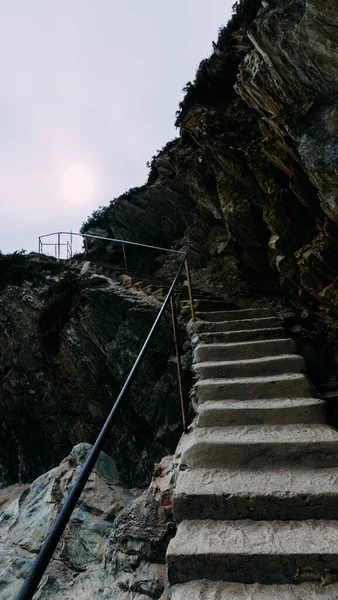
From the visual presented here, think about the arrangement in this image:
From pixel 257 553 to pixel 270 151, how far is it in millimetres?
5105

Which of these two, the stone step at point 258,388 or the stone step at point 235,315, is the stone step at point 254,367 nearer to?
the stone step at point 258,388

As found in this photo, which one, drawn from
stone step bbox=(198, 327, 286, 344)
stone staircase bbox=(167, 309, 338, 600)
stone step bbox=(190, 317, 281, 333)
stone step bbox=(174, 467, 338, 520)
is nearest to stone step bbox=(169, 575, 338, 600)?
stone staircase bbox=(167, 309, 338, 600)

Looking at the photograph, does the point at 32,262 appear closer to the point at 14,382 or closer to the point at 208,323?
the point at 14,382

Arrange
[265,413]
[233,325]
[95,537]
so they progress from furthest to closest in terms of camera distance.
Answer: [233,325], [95,537], [265,413]

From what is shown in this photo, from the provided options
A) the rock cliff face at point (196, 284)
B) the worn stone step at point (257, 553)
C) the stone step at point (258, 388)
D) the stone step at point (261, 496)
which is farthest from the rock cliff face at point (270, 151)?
the worn stone step at point (257, 553)

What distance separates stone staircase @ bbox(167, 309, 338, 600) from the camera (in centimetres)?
161

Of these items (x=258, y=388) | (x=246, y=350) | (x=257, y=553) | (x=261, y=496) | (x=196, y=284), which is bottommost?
(x=257, y=553)

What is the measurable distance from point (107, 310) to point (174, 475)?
14.7 feet

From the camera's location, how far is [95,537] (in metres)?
3.18

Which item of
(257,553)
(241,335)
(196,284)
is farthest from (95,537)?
(196,284)

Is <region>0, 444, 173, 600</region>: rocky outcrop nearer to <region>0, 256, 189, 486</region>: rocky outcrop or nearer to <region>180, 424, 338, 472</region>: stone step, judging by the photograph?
<region>180, 424, 338, 472</region>: stone step

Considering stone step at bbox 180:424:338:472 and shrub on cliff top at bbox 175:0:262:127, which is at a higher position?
shrub on cliff top at bbox 175:0:262:127

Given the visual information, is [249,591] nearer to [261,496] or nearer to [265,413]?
[261,496]

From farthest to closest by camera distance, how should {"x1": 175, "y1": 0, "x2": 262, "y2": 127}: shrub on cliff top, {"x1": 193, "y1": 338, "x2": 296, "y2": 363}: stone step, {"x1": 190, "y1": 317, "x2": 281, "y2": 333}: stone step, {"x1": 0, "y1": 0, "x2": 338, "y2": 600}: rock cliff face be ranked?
{"x1": 175, "y1": 0, "x2": 262, "y2": 127}: shrub on cliff top < {"x1": 190, "y1": 317, "x2": 281, "y2": 333}: stone step < {"x1": 193, "y1": 338, "x2": 296, "y2": 363}: stone step < {"x1": 0, "y1": 0, "x2": 338, "y2": 600}: rock cliff face
